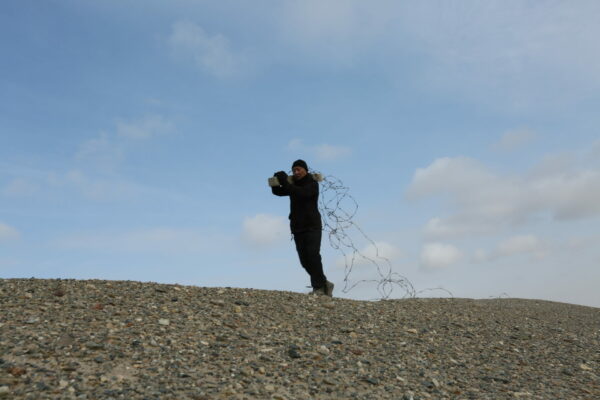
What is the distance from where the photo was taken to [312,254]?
980 cm

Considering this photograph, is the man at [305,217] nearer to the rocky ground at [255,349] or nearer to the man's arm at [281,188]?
the man's arm at [281,188]

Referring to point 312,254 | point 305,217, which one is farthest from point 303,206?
point 312,254

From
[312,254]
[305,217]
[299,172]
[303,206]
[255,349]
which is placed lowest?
[255,349]

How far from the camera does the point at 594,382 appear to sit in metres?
7.88

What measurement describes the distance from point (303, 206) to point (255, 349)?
12.1ft

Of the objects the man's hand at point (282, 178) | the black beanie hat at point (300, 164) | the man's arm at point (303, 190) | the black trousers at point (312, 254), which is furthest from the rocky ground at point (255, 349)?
A: the black beanie hat at point (300, 164)

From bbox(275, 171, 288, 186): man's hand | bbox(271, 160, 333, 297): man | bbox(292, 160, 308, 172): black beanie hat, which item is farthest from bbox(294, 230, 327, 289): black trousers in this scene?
bbox(292, 160, 308, 172): black beanie hat

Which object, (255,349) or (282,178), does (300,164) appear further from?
(255,349)

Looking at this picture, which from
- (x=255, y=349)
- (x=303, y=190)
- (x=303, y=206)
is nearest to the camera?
(x=255, y=349)

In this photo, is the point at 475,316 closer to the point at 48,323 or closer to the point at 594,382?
the point at 594,382

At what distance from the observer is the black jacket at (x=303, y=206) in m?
9.70

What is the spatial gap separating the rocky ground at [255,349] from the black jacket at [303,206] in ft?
3.98

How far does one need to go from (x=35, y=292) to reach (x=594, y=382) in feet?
25.2

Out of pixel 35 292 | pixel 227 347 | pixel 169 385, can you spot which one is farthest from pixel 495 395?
pixel 35 292
